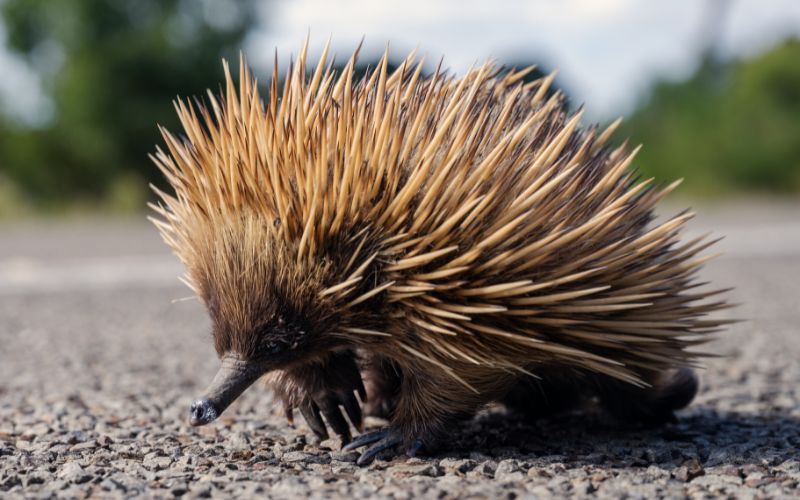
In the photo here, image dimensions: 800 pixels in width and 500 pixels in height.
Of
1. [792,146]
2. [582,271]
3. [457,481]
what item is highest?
[792,146]

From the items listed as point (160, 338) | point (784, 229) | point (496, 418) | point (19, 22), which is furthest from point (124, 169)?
point (496, 418)

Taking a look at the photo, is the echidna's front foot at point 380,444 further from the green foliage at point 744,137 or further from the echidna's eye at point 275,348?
the green foliage at point 744,137

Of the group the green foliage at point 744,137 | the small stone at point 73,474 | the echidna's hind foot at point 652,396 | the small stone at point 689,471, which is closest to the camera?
the small stone at point 73,474

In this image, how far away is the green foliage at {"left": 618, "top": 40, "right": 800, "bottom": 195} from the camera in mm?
21375

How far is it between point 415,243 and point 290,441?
3.72 feet

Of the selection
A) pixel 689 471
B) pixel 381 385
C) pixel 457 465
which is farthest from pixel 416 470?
pixel 689 471

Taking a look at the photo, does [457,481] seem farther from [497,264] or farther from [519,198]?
[519,198]

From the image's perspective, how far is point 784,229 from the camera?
48.2 feet

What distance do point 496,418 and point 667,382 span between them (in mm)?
714

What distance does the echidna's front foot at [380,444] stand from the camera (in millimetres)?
3146

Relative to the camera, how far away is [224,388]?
9.30 feet

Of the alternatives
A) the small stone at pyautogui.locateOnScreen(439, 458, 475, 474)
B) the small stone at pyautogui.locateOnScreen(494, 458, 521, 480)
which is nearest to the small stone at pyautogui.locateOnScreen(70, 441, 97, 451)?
the small stone at pyautogui.locateOnScreen(439, 458, 475, 474)

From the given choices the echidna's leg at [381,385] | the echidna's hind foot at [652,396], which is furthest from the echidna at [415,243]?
the echidna's hind foot at [652,396]

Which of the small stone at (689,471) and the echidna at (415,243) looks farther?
the small stone at (689,471)
